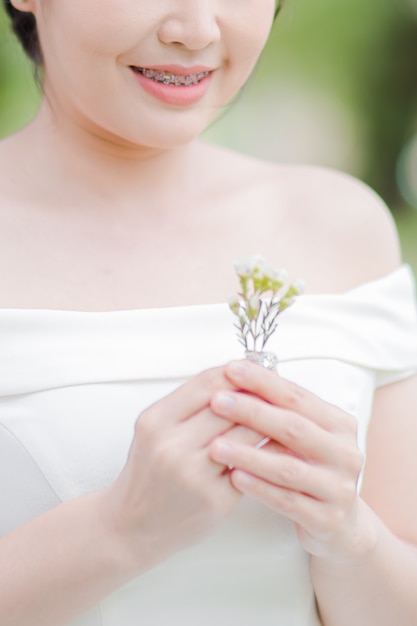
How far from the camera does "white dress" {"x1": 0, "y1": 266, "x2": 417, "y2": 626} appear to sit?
1.63 meters

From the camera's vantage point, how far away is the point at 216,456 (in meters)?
1.40

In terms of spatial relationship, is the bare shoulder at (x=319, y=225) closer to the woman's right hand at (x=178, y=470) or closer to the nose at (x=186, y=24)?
the nose at (x=186, y=24)

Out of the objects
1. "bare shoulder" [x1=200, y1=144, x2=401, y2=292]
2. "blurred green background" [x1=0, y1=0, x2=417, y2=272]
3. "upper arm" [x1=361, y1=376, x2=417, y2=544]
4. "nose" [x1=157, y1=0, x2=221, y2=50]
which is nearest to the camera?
"nose" [x1=157, y1=0, x2=221, y2=50]

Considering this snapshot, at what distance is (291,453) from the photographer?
1.46 metres

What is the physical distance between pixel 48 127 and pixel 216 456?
873mm

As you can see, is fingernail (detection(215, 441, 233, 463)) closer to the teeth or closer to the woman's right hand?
the woman's right hand


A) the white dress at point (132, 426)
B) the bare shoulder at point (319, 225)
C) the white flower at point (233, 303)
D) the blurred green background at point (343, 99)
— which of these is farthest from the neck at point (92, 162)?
the blurred green background at point (343, 99)

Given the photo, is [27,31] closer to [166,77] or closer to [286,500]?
[166,77]

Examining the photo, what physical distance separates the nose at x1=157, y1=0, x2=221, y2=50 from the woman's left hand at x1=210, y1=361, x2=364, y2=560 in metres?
0.58

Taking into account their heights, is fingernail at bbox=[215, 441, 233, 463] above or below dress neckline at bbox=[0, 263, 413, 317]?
below

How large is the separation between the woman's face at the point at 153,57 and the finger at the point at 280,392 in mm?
537

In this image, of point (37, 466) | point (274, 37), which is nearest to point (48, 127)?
point (37, 466)

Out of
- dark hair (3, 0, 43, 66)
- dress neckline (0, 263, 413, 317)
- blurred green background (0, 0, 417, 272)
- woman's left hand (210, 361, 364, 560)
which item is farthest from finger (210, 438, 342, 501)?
blurred green background (0, 0, 417, 272)

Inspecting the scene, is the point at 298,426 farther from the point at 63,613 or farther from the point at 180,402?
the point at 63,613
